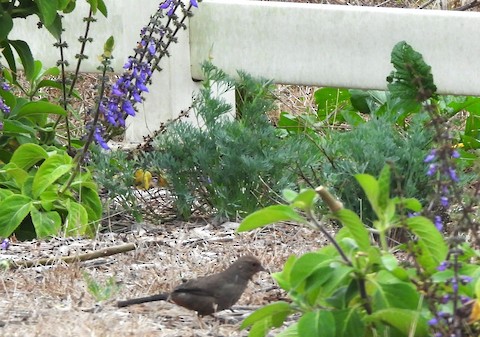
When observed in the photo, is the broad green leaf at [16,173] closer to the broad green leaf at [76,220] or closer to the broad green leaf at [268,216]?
the broad green leaf at [76,220]

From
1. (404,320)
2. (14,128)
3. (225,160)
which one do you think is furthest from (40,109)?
(404,320)

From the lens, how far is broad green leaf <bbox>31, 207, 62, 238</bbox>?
477 cm

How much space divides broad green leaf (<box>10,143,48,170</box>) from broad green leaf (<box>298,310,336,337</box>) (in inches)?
102

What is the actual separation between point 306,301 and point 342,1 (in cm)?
659

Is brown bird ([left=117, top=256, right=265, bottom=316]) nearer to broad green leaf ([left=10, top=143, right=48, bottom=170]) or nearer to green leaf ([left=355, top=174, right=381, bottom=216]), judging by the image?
green leaf ([left=355, top=174, right=381, bottom=216])

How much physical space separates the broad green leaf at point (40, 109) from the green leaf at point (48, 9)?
438mm

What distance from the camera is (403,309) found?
2748 millimetres

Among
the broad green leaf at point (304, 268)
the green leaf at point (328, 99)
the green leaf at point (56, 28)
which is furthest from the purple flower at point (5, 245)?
the green leaf at point (328, 99)

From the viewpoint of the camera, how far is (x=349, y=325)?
275cm

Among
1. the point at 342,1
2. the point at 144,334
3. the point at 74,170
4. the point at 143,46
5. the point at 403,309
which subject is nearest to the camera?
the point at 403,309

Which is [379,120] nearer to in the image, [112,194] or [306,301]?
[112,194]

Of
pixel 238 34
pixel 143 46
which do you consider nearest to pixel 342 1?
pixel 238 34

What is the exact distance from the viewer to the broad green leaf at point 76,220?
4805 millimetres

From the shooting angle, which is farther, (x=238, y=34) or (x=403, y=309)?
(x=238, y=34)
